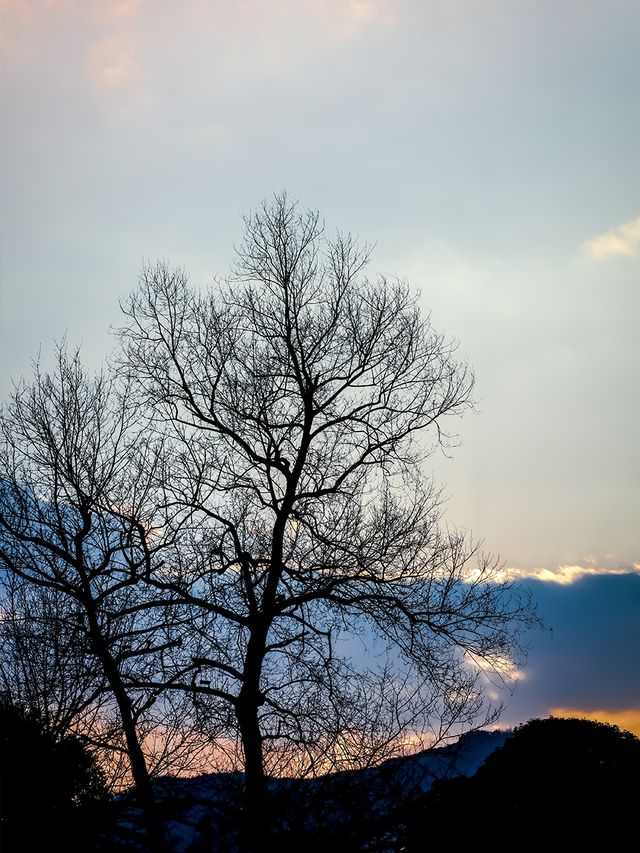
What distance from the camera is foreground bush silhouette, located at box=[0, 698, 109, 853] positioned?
32.2 feet

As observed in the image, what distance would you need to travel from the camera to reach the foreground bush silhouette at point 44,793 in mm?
9828

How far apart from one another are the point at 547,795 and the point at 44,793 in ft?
26.8

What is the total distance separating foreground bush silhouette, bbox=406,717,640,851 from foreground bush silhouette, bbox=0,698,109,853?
4.97 meters

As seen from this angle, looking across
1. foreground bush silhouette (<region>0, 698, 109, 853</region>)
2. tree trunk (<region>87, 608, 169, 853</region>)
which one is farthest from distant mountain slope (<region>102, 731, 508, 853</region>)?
foreground bush silhouette (<region>0, 698, 109, 853</region>)

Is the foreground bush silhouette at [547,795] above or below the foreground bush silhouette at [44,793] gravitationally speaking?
below

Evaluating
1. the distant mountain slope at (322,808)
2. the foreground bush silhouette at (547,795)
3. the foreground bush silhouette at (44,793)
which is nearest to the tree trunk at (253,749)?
the distant mountain slope at (322,808)

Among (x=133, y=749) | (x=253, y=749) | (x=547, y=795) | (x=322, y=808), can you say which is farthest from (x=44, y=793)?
(x=547, y=795)

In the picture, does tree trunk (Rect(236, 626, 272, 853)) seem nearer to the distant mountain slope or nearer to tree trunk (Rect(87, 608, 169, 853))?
the distant mountain slope

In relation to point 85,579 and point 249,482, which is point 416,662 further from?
point 85,579

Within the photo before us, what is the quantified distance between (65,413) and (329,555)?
5.57 metres

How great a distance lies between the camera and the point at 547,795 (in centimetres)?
1327

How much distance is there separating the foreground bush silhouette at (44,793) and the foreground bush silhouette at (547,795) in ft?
16.3

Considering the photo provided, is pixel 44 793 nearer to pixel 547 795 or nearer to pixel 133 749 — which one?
pixel 133 749

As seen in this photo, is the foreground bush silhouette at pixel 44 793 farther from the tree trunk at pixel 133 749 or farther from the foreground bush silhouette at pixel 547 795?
the foreground bush silhouette at pixel 547 795
